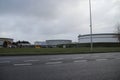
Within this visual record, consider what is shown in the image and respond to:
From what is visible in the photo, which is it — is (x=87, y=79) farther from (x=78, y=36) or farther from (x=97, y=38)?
(x=78, y=36)

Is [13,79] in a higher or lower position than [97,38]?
lower

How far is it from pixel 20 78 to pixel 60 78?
159 cm

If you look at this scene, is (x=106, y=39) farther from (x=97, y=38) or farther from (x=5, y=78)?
(x=5, y=78)

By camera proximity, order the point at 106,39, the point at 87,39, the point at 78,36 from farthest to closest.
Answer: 1. the point at 78,36
2. the point at 87,39
3. the point at 106,39

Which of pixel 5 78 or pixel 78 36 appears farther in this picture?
pixel 78 36

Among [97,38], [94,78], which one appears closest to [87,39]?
[97,38]

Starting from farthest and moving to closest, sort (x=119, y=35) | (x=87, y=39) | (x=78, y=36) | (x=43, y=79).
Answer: (x=78, y=36) < (x=87, y=39) < (x=119, y=35) < (x=43, y=79)

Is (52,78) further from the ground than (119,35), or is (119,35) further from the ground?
(119,35)

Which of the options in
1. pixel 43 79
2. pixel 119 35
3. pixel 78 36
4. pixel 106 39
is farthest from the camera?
pixel 78 36

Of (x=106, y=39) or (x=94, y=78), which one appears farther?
(x=106, y=39)

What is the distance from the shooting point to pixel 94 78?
295 inches

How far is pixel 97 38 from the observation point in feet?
357

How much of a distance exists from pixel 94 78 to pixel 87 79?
36 cm

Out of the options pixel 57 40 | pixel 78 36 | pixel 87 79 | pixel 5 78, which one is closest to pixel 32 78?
pixel 5 78
